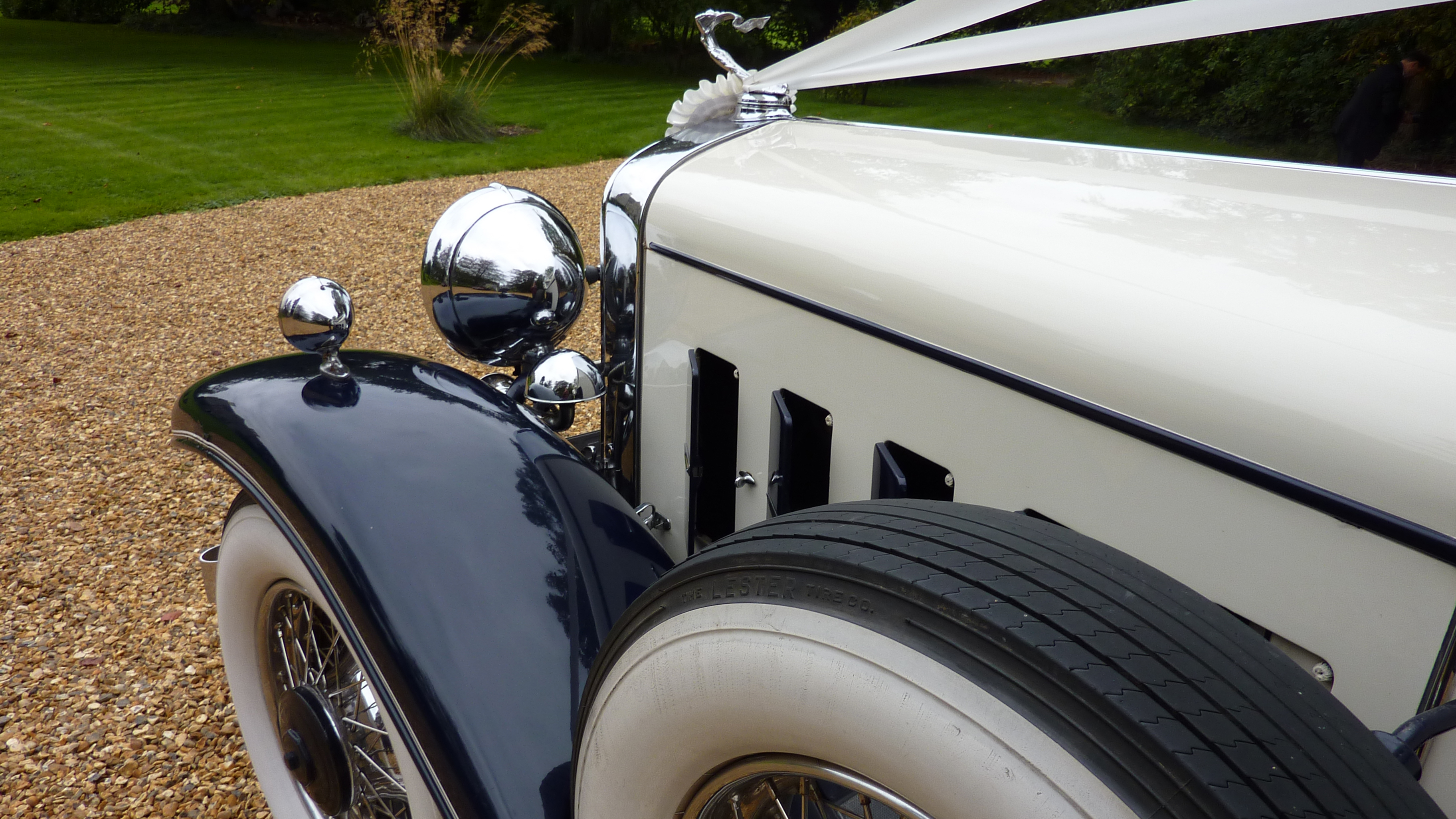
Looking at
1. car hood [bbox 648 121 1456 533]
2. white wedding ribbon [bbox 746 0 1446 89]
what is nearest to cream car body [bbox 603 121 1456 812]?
car hood [bbox 648 121 1456 533]

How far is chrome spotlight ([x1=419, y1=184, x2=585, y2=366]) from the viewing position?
2.08 m

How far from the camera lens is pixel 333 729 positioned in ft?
5.59

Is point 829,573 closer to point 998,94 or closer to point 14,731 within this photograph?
point 998,94

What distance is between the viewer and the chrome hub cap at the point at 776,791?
79 centimetres

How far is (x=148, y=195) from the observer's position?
824 centimetres

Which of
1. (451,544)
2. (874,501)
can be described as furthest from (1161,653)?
(451,544)

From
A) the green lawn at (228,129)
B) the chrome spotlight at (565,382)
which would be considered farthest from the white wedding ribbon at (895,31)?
the green lawn at (228,129)

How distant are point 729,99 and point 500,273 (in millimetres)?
693

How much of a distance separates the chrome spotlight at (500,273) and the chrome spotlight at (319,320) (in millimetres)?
313

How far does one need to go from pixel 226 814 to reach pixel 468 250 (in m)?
1.51

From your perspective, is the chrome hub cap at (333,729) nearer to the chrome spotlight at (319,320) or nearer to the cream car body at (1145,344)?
the chrome spotlight at (319,320)

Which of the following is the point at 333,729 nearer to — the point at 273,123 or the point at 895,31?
the point at 895,31

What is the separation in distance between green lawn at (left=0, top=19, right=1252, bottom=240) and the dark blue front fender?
1242mm

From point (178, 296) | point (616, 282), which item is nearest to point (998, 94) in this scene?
point (616, 282)
